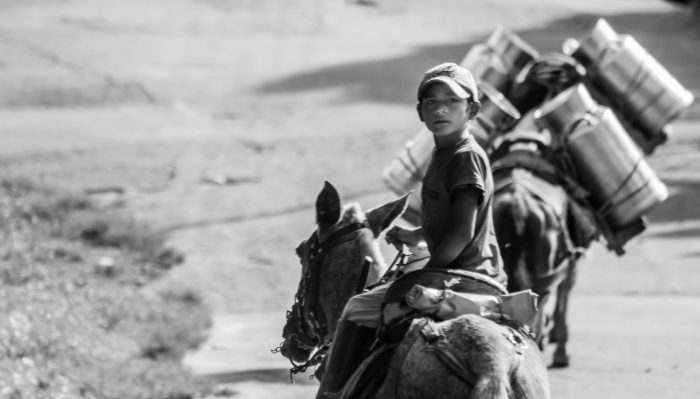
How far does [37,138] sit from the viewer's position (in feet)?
72.1

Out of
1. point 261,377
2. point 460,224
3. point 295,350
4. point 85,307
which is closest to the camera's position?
point 460,224

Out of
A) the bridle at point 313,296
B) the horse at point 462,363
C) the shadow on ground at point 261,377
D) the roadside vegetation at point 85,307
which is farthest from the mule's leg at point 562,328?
the horse at point 462,363

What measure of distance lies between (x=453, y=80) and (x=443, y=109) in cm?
12

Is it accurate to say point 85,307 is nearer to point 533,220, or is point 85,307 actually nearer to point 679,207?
point 533,220

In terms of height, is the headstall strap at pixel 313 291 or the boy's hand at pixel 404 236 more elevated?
the boy's hand at pixel 404 236

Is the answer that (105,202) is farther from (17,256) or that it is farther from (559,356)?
(559,356)

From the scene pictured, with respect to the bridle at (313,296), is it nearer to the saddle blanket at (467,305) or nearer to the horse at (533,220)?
the saddle blanket at (467,305)

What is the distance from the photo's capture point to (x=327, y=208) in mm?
6676

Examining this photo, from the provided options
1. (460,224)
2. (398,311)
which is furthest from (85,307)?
(460,224)

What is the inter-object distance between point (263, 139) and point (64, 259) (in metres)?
7.36

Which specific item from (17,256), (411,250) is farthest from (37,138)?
(411,250)

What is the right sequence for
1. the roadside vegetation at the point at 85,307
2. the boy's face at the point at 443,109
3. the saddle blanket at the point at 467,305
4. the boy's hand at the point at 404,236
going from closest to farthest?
the saddle blanket at the point at 467,305, the boy's face at the point at 443,109, the boy's hand at the point at 404,236, the roadside vegetation at the point at 85,307

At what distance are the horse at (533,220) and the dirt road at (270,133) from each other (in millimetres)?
1065

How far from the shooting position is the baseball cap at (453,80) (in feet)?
18.6
